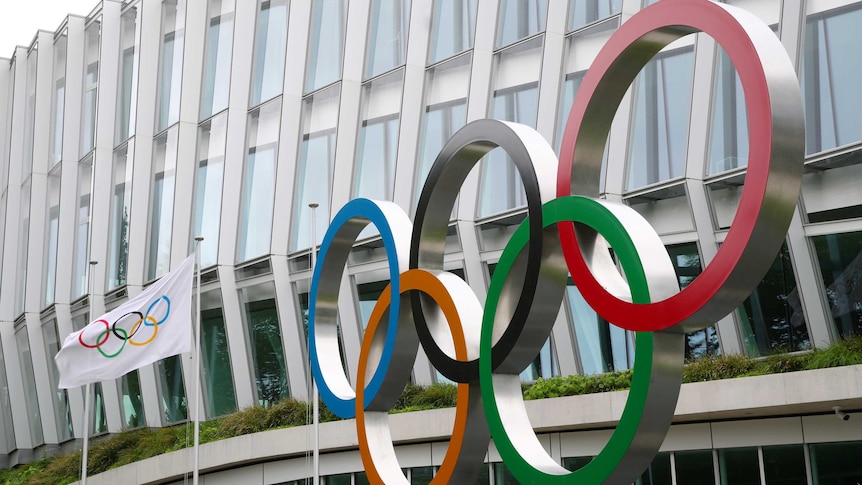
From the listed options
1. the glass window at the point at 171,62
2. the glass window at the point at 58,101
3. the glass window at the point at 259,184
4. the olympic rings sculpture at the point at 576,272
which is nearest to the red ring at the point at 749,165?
the olympic rings sculpture at the point at 576,272

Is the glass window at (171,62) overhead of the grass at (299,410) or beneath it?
overhead

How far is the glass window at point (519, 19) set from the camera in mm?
25531

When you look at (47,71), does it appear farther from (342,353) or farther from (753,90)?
(753,90)

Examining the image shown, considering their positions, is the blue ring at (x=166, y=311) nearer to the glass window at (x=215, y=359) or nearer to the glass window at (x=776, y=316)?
the glass window at (x=215, y=359)

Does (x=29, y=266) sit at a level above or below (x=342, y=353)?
above

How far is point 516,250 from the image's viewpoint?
1193cm

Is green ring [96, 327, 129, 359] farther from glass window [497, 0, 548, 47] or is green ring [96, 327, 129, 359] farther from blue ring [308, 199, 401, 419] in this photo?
glass window [497, 0, 548, 47]

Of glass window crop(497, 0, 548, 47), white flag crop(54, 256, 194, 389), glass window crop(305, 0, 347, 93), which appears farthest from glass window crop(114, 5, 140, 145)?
glass window crop(497, 0, 548, 47)

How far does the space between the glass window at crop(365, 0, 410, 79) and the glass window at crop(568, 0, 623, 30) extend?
4.81 metres

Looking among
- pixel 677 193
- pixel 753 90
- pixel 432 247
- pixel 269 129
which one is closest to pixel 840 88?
pixel 677 193

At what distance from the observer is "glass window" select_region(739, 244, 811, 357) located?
2122 centimetres

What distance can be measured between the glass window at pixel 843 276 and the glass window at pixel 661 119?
3.24m

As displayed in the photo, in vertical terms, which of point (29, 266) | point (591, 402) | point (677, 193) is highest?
point (29, 266)

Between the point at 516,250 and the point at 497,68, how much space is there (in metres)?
14.9
